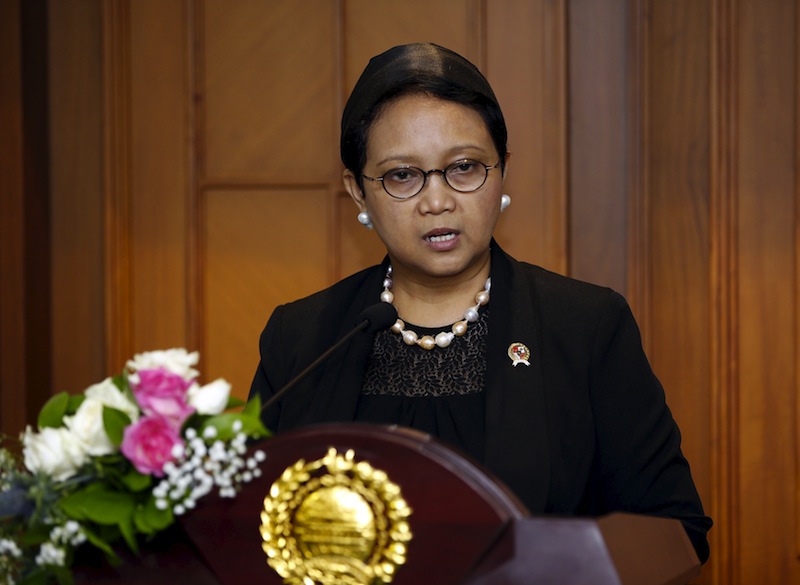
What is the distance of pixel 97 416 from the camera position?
3.83 ft

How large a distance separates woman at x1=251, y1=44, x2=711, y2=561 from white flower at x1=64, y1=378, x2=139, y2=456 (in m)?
0.70

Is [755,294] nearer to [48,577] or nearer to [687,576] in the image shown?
[687,576]

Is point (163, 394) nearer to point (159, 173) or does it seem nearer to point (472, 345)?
point (472, 345)

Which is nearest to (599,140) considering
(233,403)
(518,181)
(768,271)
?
(518,181)

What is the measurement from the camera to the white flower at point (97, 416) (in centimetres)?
114

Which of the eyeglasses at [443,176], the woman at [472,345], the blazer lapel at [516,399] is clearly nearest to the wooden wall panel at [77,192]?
the woman at [472,345]

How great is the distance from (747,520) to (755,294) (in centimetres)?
60

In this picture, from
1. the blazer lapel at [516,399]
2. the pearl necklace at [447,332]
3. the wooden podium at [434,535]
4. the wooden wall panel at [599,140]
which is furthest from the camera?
the wooden wall panel at [599,140]

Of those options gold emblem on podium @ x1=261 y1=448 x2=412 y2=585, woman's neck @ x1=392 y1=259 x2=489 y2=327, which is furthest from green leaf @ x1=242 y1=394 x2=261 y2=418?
woman's neck @ x1=392 y1=259 x2=489 y2=327

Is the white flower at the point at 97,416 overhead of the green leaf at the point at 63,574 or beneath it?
overhead

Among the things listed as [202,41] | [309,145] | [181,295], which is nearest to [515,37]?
[309,145]

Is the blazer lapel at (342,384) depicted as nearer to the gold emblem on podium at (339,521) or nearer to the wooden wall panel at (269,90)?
the gold emblem on podium at (339,521)

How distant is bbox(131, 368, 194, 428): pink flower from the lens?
3.73 feet

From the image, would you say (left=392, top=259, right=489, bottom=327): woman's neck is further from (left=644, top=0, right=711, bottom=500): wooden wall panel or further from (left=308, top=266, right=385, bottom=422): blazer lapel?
(left=644, top=0, right=711, bottom=500): wooden wall panel
